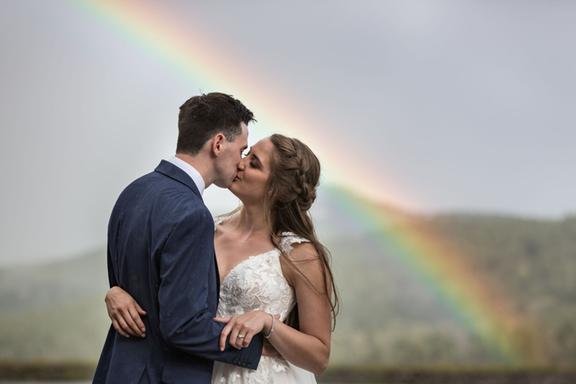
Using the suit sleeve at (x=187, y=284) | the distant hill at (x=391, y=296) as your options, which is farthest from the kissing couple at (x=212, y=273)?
the distant hill at (x=391, y=296)

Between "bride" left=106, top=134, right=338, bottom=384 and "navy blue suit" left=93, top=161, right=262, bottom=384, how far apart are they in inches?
10.4

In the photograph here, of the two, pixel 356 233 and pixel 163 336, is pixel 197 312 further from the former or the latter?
pixel 356 233

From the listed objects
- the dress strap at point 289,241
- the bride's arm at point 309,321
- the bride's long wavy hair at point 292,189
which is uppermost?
the bride's long wavy hair at point 292,189

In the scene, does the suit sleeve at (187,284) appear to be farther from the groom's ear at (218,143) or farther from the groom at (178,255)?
the groom's ear at (218,143)

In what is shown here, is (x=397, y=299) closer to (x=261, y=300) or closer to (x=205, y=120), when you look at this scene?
(x=261, y=300)

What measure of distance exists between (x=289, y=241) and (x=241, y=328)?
1.65 feet

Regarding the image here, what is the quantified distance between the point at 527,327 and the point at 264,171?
58.5 feet

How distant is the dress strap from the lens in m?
2.53

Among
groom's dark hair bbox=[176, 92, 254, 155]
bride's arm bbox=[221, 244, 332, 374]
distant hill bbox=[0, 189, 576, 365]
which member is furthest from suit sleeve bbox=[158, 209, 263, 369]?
distant hill bbox=[0, 189, 576, 365]

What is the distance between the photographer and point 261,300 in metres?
2.47

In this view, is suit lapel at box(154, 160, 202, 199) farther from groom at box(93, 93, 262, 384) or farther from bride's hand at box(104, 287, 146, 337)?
bride's hand at box(104, 287, 146, 337)

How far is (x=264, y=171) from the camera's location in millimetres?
2578

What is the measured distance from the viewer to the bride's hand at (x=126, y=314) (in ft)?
6.55

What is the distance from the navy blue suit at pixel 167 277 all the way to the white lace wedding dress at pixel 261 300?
350 millimetres
